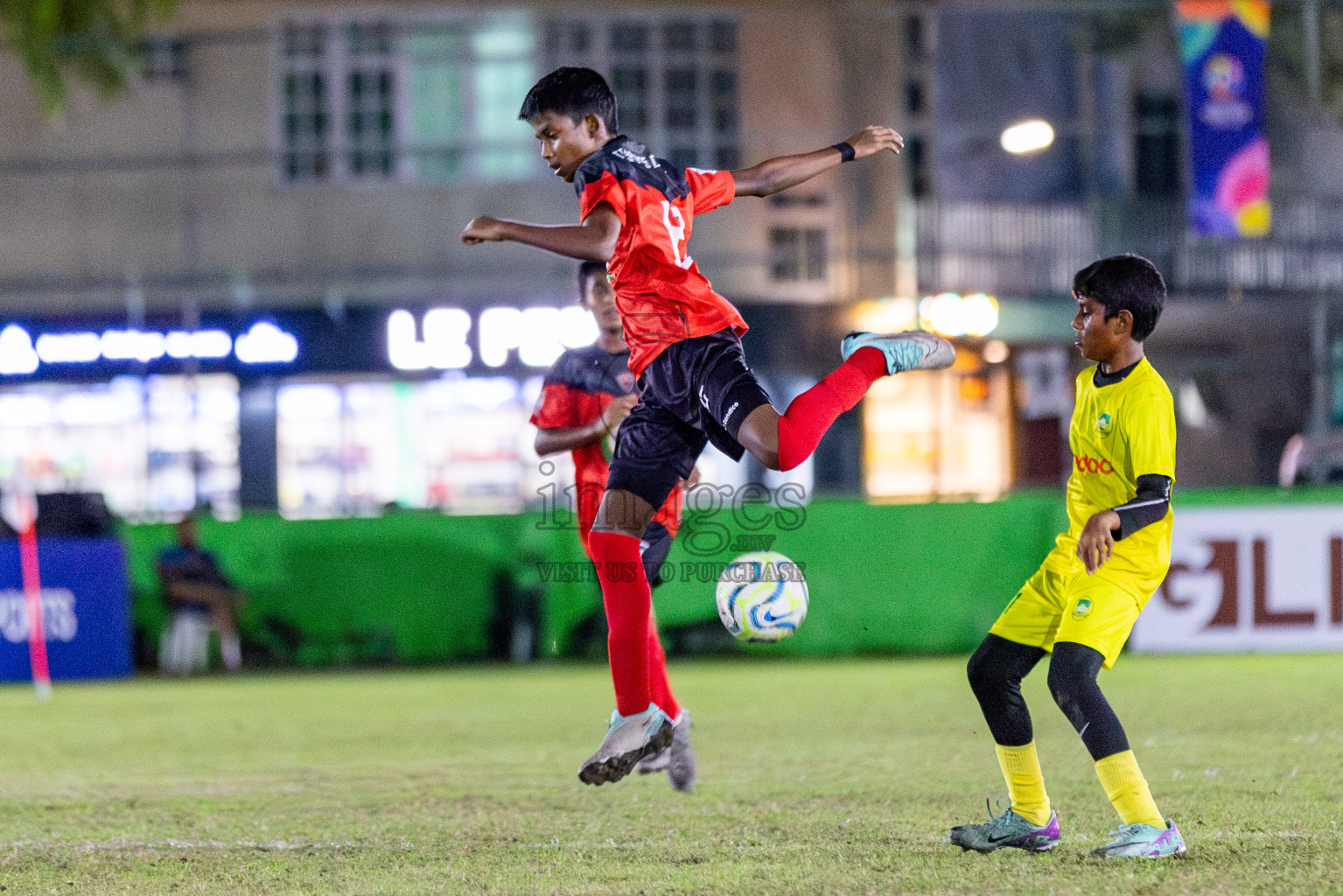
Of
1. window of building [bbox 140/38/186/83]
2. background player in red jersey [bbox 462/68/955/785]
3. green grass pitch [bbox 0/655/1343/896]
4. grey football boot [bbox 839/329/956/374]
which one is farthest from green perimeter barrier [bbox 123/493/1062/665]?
window of building [bbox 140/38/186/83]

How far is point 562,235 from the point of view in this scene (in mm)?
4266

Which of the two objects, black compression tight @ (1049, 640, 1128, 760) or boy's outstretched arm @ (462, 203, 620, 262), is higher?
boy's outstretched arm @ (462, 203, 620, 262)

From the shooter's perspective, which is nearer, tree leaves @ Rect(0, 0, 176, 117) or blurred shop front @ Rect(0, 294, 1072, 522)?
blurred shop front @ Rect(0, 294, 1072, 522)

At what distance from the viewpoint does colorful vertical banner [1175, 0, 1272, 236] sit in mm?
14867

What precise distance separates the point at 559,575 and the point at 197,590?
304 cm

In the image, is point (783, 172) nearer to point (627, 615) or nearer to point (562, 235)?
point (562, 235)

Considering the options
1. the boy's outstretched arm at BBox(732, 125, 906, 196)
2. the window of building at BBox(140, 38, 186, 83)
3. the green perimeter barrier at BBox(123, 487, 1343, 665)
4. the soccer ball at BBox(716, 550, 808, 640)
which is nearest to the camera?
the boy's outstretched arm at BBox(732, 125, 906, 196)

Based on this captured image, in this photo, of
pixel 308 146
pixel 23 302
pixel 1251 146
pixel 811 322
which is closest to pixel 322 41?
pixel 308 146

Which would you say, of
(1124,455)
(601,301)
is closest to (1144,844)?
(1124,455)

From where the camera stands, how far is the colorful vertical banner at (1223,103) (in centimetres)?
1487

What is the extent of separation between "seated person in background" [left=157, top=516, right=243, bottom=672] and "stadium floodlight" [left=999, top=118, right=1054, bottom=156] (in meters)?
10.0

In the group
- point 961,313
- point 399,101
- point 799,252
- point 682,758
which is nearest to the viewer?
point 682,758

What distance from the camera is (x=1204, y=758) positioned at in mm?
6324

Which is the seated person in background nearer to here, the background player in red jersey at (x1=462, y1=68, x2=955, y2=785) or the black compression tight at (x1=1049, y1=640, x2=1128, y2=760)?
the background player in red jersey at (x1=462, y1=68, x2=955, y2=785)
